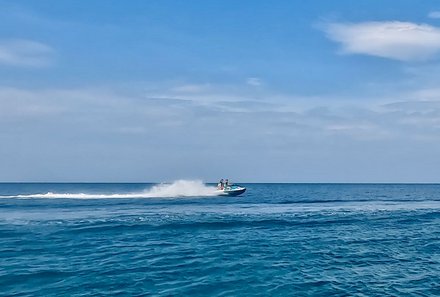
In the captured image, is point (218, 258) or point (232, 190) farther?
point (232, 190)

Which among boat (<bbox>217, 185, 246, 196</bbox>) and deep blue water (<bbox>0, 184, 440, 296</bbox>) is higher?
boat (<bbox>217, 185, 246, 196</bbox>)

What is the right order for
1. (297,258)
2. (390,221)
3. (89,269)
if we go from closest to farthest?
1. (89,269)
2. (297,258)
3. (390,221)

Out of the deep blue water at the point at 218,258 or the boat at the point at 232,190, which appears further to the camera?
the boat at the point at 232,190

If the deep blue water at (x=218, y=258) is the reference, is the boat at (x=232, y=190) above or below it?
above

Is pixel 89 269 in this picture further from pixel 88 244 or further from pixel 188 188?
pixel 188 188

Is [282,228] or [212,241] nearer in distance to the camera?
[212,241]

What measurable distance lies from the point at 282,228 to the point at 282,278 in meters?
20.7

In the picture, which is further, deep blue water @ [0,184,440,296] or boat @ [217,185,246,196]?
boat @ [217,185,246,196]

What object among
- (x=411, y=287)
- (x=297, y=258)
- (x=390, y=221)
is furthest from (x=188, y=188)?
(x=411, y=287)

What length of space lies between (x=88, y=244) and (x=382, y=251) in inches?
890

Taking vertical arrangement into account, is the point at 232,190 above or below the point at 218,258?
above

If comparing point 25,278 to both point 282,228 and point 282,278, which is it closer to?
point 282,278

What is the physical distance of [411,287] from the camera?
21328mm

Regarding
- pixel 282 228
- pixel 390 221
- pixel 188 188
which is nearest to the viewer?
pixel 282 228
